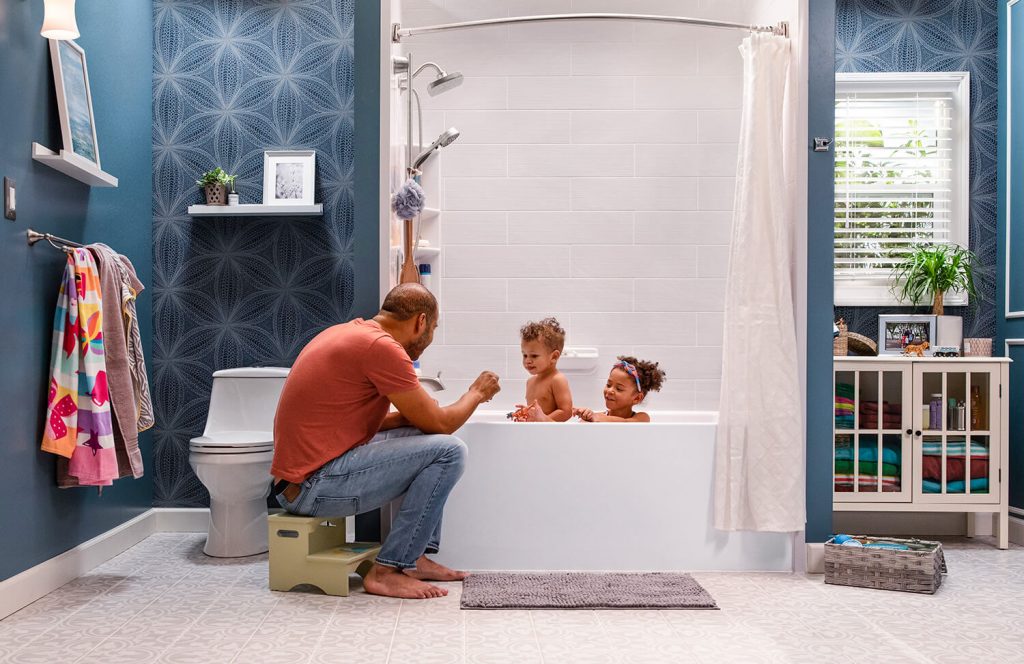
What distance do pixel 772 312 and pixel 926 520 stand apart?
5.28 ft

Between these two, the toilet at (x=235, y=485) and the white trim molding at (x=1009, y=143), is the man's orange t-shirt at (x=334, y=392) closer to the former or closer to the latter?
the toilet at (x=235, y=485)

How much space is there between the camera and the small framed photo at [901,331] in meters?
4.11

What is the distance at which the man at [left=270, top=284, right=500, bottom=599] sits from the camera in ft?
9.23

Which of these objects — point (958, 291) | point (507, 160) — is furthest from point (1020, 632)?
point (507, 160)

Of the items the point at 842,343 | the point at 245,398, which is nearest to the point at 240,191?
the point at 245,398

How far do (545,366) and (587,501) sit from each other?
0.78 m

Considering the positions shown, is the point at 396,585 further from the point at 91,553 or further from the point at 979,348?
the point at 979,348

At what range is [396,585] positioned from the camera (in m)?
2.88

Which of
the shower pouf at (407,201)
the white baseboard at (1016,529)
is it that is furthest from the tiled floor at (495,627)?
the shower pouf at (407,201)

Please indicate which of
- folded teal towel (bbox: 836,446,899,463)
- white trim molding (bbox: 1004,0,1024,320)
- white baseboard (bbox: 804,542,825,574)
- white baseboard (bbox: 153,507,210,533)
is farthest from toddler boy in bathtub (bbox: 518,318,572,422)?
white trim molding (bbox: 1004,0,1024,320)

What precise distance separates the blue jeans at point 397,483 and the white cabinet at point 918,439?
1814 millimetres

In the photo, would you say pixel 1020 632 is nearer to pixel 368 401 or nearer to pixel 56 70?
pixel 368 401

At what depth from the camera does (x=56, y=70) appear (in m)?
3.07

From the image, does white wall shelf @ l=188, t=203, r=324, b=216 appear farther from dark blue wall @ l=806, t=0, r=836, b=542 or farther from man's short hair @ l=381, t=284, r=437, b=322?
dark blue wall @ l=806, t=0, r=836, b=542
